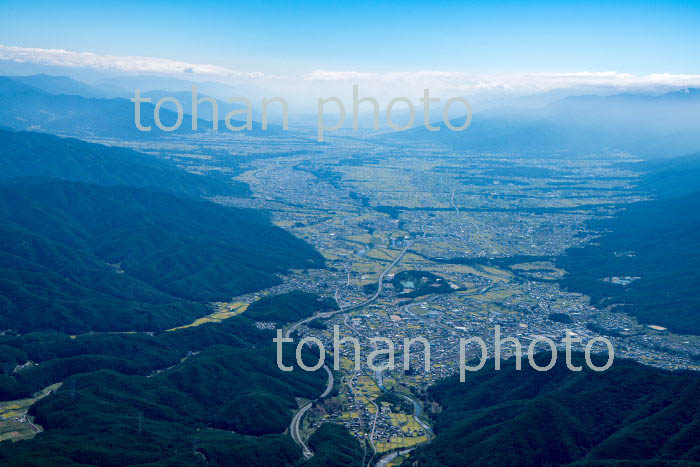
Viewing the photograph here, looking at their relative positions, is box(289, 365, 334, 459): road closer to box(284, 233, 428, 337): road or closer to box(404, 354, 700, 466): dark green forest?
box(404, 354, 700, 466): dark green forest

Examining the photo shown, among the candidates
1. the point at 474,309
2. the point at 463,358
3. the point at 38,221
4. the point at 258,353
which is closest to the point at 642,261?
the point at 474,309

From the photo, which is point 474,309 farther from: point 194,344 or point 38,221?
point 38,221

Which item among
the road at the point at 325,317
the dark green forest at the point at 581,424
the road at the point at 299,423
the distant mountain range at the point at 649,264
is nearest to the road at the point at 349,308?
the road at the point at 325,317

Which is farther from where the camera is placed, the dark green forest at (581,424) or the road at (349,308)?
the road at (349,308)

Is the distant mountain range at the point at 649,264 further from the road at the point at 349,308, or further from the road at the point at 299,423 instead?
the road at the point at 299,423

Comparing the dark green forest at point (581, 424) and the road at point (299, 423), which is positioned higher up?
the dark green forest at point (581, 424)

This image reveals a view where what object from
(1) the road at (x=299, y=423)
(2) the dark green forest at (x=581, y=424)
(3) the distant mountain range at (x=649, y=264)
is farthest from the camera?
(3) the distant mountain range at (x=649, y=264)

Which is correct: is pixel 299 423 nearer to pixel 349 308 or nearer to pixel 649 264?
pixel 349 308

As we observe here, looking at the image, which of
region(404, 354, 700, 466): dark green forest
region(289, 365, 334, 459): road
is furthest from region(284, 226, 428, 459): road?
region(404, 354, 700, 466): dark green forest

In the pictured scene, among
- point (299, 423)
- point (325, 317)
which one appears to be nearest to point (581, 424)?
point (299, 423)

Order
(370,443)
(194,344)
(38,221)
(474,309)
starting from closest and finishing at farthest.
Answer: (370,443), (194,344), (474,309), (38,221)

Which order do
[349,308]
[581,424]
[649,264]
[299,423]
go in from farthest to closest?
[649,264] < [349,308] < [299,423] < [581,424]
